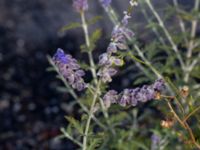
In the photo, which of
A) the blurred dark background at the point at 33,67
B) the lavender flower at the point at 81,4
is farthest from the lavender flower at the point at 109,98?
the blurred dark background at the point at 33,67

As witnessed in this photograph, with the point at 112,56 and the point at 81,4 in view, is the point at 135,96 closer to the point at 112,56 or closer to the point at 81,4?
the point at 112,56

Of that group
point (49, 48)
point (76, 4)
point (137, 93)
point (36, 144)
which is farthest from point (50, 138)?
point (137, 93)

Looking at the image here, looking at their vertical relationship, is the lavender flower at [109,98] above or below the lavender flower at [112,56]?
below

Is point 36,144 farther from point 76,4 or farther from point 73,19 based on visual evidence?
point 76,4

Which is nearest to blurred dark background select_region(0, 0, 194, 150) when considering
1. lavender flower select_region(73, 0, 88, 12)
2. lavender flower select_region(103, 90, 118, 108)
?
lavender flower select_region(73, 0, 88, 12)

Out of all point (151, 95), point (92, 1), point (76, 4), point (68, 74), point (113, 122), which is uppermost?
point (92, 1)

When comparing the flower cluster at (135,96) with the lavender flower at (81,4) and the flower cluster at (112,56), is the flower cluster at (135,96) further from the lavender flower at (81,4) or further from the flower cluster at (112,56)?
the lavender flower at (81,4)
